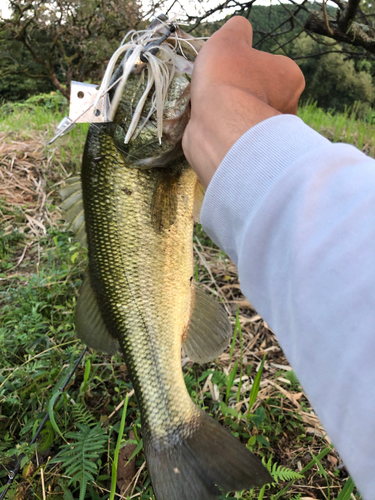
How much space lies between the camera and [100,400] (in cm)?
171

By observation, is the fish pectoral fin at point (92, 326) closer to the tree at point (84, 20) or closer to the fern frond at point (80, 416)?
the fern frond at point (80, 416)

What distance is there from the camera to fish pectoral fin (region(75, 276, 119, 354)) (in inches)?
54.7

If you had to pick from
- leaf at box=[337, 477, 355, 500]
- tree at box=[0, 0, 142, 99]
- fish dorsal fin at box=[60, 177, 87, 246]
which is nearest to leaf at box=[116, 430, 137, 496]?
leaf at box=[337, 477, 355, 500]

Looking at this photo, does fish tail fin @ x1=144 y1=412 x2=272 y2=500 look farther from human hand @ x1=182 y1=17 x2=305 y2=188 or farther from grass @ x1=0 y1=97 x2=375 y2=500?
human hand @ x1=182 y1=17 x2=305 y2=188

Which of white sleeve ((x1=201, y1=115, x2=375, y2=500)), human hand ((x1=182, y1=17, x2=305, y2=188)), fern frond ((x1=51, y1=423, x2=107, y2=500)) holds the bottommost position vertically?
fern frond ((x1=51, y1=423, x2=107, y2=500))

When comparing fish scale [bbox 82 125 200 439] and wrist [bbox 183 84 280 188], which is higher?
wrist [bbox 183 84 280 188]

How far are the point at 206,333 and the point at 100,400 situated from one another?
2.29 feet

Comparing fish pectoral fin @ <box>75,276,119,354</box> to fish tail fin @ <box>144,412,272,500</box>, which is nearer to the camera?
fish tail fin @ <box>144,412,272,500</box>

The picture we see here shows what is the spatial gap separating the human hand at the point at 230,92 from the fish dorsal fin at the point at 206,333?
2.19ft

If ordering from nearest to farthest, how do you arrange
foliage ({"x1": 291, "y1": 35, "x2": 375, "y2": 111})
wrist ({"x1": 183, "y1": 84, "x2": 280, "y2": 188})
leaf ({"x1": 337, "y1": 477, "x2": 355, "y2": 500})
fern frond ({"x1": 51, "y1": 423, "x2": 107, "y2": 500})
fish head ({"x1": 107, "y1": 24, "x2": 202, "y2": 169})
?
wrist ({"x1": 183, "y1": 84, "x2": 280, "y2": 188}) < leaf ({"x1": 337, "y1": 477, "x2": 355, "y2": 500}) < fish head ({"x1": 107, "y1": 24, "x2": 202, "y2": 169}) < fern frond ({"x1": 51, "y1": 423, "x2": 107, "y2": 500}) < foliage ({"x1": 291, "y1": 35, "x2": 375, "y2": 111})

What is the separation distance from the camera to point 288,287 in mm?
617

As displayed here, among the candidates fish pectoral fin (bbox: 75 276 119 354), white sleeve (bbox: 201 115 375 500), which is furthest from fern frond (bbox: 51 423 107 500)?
white sleeve (bbox: 201 115 375 500)

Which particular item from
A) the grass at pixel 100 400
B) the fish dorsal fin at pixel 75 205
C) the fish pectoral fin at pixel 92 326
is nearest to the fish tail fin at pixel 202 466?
the grass at pixel 100 400

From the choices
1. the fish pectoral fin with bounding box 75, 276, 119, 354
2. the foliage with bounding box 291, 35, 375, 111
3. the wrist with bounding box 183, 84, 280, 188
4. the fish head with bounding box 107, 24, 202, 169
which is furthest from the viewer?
the foliage with bounding box 291, 35, 375, 111
